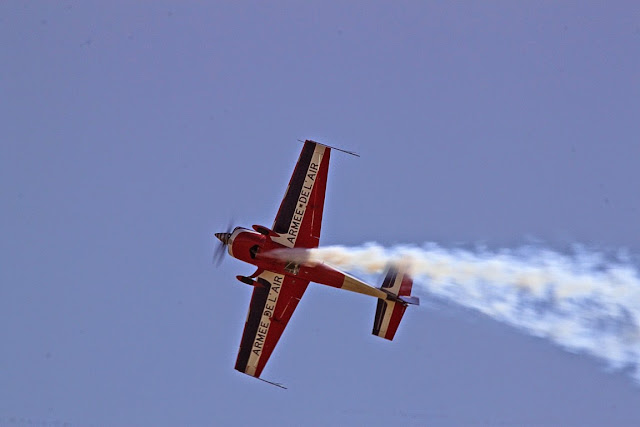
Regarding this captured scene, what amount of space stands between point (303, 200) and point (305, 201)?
0.07 metres

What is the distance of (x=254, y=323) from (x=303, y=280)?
99.0 inches

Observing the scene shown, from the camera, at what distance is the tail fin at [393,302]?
33531 millimetres

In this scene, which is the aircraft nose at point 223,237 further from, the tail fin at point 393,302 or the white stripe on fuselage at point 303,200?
the tail fin at point 393,302

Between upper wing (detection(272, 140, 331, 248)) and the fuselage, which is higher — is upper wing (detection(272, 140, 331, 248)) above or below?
above

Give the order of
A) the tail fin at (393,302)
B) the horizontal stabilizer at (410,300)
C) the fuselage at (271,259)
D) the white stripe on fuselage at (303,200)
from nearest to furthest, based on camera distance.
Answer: the fuselage at (271,259), the white stripe on fuselage at (303,200), the horizontal stabilizer at (410,300), the tail fin at (393,302)

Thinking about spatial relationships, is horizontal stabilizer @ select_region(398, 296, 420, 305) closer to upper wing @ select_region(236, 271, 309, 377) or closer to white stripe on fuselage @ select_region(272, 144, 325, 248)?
upper wing @ select_region(236, 271, 309, 377)

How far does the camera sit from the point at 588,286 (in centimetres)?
2850

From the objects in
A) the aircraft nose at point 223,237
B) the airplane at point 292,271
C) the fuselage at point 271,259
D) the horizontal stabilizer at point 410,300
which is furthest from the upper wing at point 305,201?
the horizontal stabilizer at point 410,300

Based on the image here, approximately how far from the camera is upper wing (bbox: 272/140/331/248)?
32531mm

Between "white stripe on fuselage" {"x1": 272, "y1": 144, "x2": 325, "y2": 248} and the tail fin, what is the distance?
353 cm

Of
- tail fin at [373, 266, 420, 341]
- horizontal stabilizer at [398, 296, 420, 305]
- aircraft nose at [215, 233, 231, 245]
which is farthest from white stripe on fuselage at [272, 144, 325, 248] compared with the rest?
horizontal stabilizer at [398, 296, 420, 305]

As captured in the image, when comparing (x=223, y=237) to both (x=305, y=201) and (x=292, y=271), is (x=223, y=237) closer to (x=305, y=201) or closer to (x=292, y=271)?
(x=292, y=271)

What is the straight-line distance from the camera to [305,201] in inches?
1291

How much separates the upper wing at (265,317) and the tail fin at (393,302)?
8.68ft
